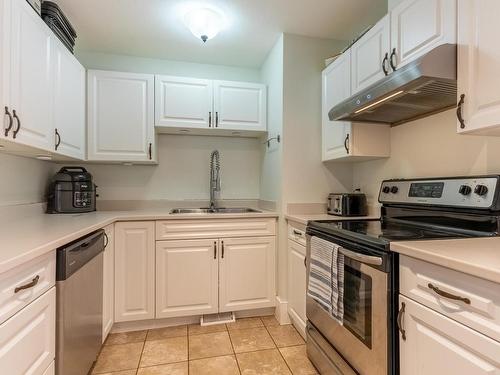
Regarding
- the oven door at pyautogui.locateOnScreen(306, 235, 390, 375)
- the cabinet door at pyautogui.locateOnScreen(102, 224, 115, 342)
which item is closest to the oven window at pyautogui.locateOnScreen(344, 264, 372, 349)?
the oven door at pyautogui.locateOnScreen(306, 235, 390, 375)

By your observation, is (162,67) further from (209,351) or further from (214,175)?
(209,351)

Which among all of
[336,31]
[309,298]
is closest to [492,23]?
[336,31]

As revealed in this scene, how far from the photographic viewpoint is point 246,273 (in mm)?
2328

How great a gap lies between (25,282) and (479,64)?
1.89 m

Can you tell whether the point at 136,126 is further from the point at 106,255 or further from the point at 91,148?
the point at 106,255

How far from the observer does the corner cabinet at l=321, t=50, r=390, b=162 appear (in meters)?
1.98

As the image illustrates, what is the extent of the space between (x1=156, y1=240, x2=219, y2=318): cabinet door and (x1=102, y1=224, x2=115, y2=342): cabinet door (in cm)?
32

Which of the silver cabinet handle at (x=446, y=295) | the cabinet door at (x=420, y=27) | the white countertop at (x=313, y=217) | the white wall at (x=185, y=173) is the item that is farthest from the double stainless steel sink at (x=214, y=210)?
the silver cabinet handle at (x=446, y=295)

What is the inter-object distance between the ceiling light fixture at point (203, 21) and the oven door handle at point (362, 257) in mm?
1773

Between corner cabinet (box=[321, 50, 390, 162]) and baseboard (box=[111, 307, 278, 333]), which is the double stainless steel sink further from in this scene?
corner cabinet (box=[321, 50, 390, 162])

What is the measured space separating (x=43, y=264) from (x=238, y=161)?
81.7 inches

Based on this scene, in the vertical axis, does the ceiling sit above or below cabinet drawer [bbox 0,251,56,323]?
above

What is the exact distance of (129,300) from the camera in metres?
2.14

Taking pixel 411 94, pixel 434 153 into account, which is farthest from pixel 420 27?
pixel 434 153
